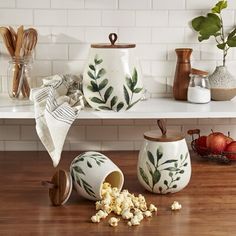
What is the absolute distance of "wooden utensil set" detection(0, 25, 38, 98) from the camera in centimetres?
199

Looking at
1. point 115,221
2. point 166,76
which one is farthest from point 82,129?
point 115,221

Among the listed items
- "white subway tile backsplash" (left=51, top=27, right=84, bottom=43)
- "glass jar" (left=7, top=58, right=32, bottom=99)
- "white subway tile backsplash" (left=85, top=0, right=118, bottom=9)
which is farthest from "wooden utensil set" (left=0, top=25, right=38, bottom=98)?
"white subway tile backsplash" (left=85, top=0, right=118, bottom=9)

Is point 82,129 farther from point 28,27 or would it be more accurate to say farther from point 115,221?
point 115,221

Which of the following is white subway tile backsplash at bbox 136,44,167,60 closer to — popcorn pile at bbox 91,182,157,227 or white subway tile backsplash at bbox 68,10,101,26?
white subway tile backsplash at bbox 68,10,101,26

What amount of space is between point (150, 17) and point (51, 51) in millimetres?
377

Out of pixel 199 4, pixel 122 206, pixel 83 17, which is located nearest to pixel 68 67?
pixel 83 17

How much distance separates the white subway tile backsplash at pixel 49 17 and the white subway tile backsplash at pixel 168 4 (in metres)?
0.33

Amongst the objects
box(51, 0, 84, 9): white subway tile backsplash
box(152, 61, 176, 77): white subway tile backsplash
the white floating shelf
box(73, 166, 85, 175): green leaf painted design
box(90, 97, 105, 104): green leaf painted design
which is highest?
box(51, 0, 84, 9): white subway tile backsplash

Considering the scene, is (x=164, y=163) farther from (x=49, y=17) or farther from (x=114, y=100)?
(x=49, y=17)

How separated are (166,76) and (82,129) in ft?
1.21

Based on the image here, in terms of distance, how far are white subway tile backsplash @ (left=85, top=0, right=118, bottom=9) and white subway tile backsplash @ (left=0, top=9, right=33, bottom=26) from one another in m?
0.21

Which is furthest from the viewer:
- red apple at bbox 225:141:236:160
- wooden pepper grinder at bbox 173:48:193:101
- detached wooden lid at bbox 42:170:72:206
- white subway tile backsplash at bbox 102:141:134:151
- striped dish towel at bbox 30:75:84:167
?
white subway tile backsplash at bbox 102:141:134:151

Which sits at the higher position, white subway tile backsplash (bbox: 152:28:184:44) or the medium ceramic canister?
white subway tile backsplash (bbox: 152:28:184:44)

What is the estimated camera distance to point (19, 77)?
202 cm
